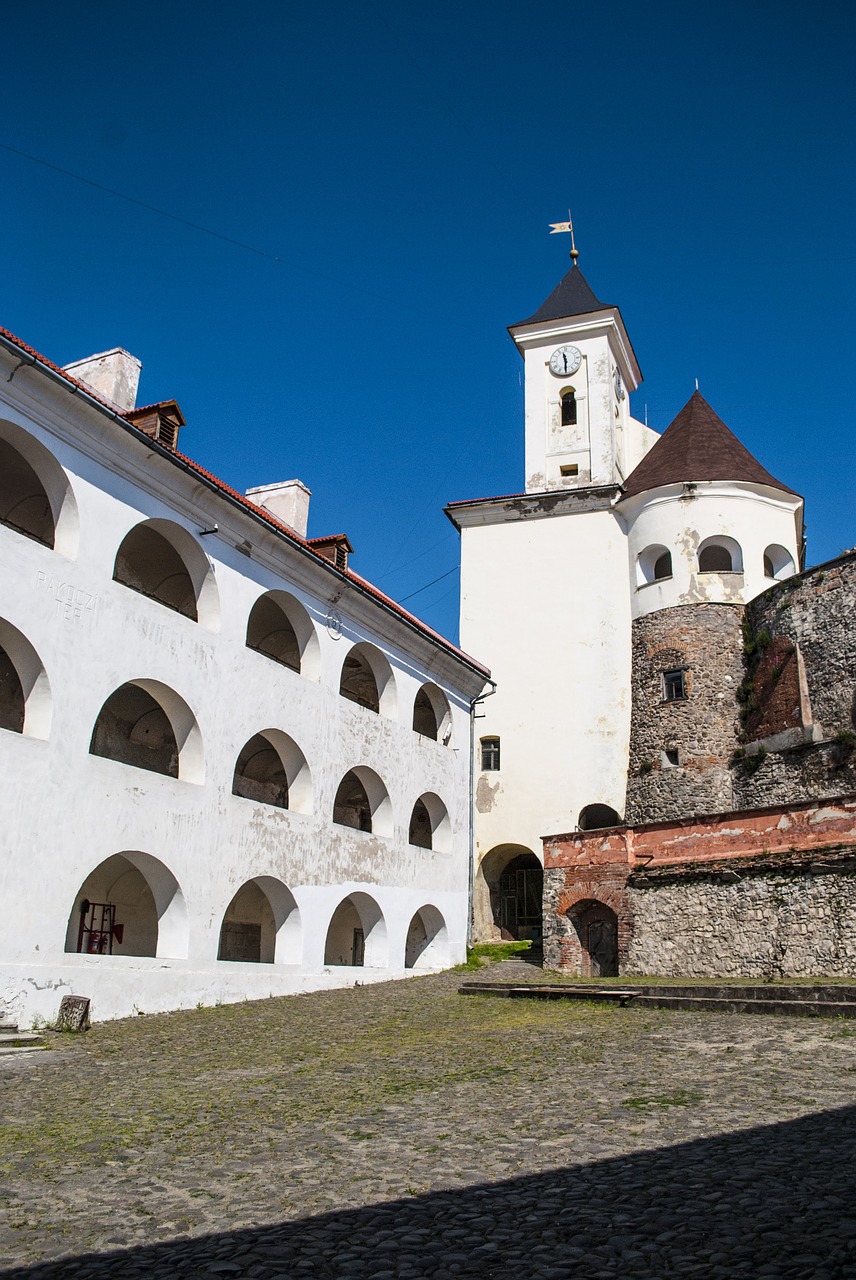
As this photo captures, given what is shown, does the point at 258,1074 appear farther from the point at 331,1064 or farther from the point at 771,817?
the point at 771,817

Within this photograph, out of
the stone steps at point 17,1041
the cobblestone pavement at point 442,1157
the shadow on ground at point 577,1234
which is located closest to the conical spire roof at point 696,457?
the cobblestone pavement at point 442,1157

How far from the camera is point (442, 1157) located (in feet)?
19.6

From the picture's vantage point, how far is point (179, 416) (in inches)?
640

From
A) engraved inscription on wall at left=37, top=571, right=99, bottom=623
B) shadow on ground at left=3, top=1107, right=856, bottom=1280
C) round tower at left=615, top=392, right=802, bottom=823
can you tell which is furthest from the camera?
round tower at left=615, top=392, right=802, bottom=823

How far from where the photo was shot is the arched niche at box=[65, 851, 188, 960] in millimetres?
15047

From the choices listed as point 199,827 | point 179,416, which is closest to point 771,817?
point 199,827

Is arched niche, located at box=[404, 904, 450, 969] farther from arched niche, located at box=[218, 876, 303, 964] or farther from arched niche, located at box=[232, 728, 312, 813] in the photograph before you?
arched niche, located at box=[232, 728, 312, 813]

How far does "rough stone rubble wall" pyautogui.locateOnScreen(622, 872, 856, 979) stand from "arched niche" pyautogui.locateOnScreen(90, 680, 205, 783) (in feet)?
26.1

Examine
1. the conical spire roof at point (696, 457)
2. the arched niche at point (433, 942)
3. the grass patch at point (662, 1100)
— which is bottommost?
the grass patch at point (662, 1100)

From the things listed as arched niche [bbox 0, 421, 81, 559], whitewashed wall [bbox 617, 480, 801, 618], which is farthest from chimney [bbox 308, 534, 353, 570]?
whitewashed wall [bbox 617, 480, 801, 618]

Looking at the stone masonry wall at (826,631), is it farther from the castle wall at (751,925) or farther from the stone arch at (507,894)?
the stone arch at (507,894)

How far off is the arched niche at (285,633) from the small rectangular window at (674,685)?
9.91m

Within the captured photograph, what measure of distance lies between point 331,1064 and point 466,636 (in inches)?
813

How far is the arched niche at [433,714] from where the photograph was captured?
2409cm
